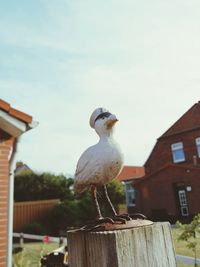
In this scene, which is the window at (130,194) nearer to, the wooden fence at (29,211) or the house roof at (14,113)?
the wooden fence at (29,211)

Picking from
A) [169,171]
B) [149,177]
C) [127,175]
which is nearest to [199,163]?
[169,171]

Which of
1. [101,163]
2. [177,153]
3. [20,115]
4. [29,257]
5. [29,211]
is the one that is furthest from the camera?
[177,153]

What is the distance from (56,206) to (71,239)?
16.0 metres

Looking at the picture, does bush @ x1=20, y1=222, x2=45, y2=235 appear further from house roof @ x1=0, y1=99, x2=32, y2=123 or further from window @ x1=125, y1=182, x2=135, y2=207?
house roof @ x1=0, y1=99, x2=32, y2=123

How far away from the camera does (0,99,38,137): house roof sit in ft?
11.8

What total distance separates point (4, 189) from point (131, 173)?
22.9 m

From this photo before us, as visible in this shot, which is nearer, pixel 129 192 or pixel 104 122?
pixel 104 122

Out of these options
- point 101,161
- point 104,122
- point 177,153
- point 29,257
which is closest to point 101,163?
point 101,161

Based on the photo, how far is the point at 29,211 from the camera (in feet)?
54.2

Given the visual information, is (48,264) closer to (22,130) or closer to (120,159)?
(22,130)

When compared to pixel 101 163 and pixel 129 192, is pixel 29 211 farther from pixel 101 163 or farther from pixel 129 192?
pixel 101 163

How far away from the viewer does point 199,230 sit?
147 inches

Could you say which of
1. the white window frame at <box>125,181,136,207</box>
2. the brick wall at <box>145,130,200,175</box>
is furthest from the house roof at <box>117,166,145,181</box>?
the brick wall at <box>145,130,200,175</box>

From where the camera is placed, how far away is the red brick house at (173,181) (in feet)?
52.0
